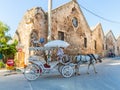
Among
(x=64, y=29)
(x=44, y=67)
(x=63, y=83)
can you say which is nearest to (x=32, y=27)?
(x=64, y=29)

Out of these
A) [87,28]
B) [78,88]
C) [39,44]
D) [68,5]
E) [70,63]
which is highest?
[68,5]

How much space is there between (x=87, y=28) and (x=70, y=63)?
2123 cm

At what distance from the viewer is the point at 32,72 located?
13102 millimetres

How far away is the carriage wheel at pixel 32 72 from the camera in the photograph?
13.1 m

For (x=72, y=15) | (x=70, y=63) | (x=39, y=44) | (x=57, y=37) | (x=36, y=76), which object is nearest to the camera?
(x=36, y=76)

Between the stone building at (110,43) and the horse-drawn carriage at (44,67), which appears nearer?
the horse-drawn carriage at (44,67)

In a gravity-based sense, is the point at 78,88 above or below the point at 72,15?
below

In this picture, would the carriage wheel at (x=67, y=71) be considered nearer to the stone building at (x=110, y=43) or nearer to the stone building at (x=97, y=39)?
the stone building at (x=97, y=39)

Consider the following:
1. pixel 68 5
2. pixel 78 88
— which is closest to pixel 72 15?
pixel 68 5

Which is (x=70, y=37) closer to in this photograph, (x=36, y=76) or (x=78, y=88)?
(x=36, y=76)

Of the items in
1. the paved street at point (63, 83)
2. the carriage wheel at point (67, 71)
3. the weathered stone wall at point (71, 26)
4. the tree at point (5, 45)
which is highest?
the weathered stone wall at point (71, 26)

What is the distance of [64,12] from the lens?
29.0 m

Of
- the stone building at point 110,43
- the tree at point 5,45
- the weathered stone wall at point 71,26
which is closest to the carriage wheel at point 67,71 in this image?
the tree at point 5,45

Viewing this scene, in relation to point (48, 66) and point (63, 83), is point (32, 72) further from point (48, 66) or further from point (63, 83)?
point (63, 83)
